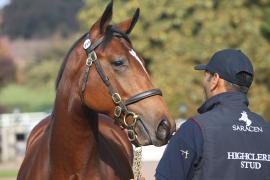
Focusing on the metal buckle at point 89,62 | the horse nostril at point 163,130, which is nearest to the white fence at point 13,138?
the metal buckle at point 89,62

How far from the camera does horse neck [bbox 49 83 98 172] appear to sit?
5227mm

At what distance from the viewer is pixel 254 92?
78.6 feet

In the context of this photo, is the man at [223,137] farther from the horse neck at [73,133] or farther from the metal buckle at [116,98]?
the horse neck at [73,133]

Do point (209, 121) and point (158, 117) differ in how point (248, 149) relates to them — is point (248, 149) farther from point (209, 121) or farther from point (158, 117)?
point (158, 117)

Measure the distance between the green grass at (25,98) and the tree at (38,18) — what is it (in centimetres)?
3112

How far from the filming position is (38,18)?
279ft

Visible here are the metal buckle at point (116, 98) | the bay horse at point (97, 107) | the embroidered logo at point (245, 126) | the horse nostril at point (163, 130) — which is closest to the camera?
the embroidered logo at point (245, 126)

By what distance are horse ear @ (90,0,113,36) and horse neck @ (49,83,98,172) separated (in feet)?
1.46

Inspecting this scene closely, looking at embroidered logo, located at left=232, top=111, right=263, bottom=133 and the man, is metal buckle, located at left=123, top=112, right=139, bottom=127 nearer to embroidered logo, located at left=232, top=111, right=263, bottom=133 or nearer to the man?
the man

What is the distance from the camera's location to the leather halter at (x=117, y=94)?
4.85m

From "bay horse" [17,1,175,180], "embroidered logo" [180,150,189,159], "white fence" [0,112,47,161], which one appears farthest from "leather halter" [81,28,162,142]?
"white fence" [0,112,47,161]

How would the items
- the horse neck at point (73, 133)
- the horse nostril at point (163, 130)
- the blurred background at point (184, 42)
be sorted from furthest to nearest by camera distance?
1. the blurred background at point (184, 42)
2. the horse neck at point (73, 133)
3. the horse nostril at point (163, 130)

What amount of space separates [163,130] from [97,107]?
1.85 feet

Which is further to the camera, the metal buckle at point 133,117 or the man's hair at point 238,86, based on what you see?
the metal buckle at point 133,117
